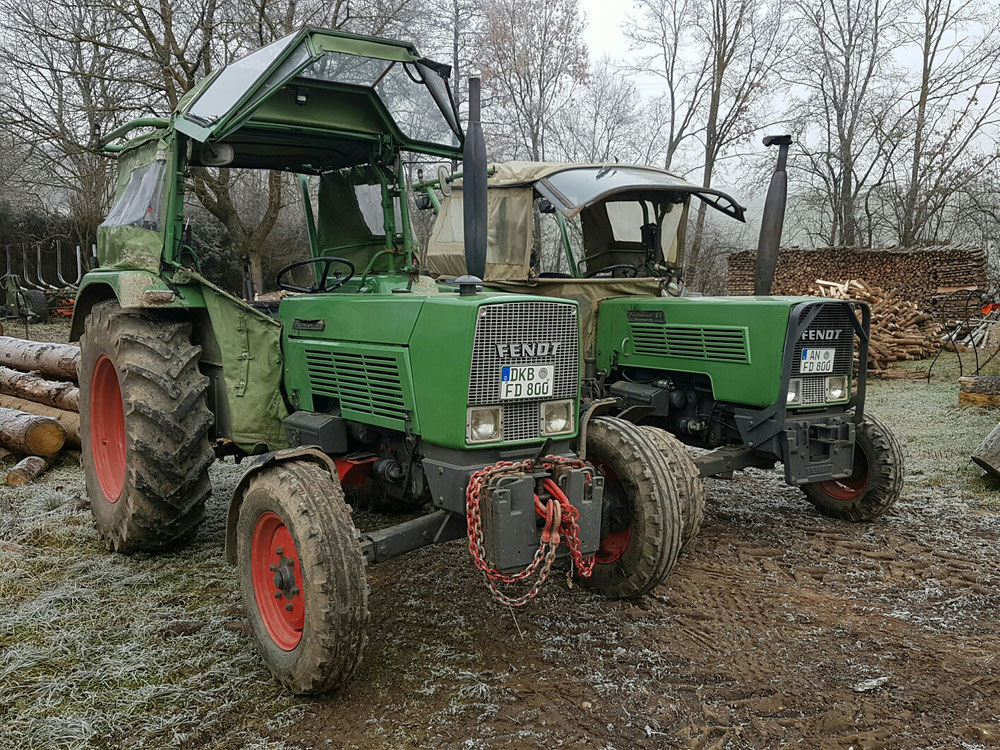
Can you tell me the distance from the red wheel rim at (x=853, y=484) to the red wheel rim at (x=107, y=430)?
4.88 meters

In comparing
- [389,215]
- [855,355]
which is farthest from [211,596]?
[855,355]

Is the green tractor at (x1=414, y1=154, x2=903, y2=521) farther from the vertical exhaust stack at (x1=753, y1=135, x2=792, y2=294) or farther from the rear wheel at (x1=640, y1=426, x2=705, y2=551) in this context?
the rear wheel at (x1=640, y1=426, x2=705, y2=551)

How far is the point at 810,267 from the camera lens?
57.9 feet

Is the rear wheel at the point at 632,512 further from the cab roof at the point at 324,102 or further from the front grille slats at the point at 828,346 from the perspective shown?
the cab roof at the point at 324,102

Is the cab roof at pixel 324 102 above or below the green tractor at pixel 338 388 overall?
above

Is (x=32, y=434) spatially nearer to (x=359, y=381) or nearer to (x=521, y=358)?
(x=359, y=381)

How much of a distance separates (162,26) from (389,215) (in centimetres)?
1147

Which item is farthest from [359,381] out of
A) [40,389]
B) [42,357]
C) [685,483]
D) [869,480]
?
[42,357]

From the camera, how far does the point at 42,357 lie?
798cm

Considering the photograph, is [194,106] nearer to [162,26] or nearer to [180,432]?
[180,432]

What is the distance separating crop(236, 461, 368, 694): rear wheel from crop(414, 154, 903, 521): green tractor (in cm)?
207

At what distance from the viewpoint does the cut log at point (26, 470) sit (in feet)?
Answer: 20.7

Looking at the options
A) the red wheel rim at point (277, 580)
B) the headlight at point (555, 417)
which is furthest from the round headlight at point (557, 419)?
the red wheel rim at point (277, 580)

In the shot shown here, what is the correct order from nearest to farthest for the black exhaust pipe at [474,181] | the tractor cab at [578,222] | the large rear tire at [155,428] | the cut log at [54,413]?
the black exhaust pipe at [474,181], the large rear tire at [155,428], the tractor cab at [578,222], the cut log at [54,413]
